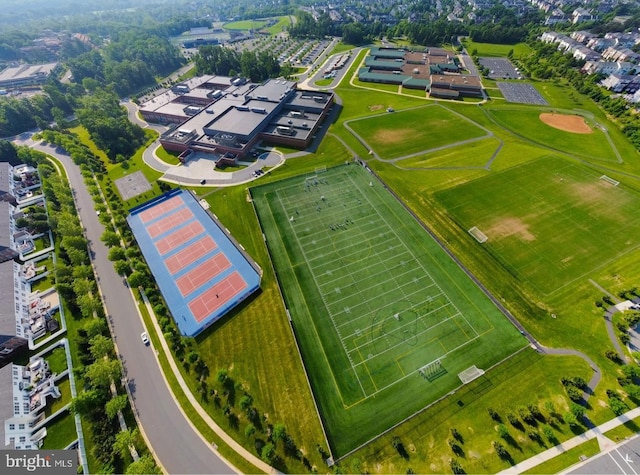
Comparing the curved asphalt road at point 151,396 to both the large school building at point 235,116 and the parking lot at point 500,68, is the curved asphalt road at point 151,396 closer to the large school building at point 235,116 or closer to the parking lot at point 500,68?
the large school building at point 235,116

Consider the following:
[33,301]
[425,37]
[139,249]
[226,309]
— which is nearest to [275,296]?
[226,309]

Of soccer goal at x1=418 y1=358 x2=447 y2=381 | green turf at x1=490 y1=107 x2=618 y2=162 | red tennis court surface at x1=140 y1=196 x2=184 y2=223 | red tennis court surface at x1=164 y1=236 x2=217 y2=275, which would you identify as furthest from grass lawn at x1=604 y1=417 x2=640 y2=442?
red tennis court surface at x1=140 y1=196 x2=184 y2=223

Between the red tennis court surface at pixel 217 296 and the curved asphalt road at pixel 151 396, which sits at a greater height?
the red tennis court surface at pixel 217 296

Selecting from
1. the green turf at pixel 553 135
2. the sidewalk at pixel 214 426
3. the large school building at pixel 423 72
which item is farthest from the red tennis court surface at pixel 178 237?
the large school building at pixel 423 72

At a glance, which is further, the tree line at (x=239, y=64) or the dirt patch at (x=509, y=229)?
the tree line at (x=239, y=64)

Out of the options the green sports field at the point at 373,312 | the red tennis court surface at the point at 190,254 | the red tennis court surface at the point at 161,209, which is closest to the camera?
the green sports field at the point at 373,312

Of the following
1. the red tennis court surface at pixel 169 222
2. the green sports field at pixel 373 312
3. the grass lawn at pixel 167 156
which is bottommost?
the grass lawn at pixel 167 156
